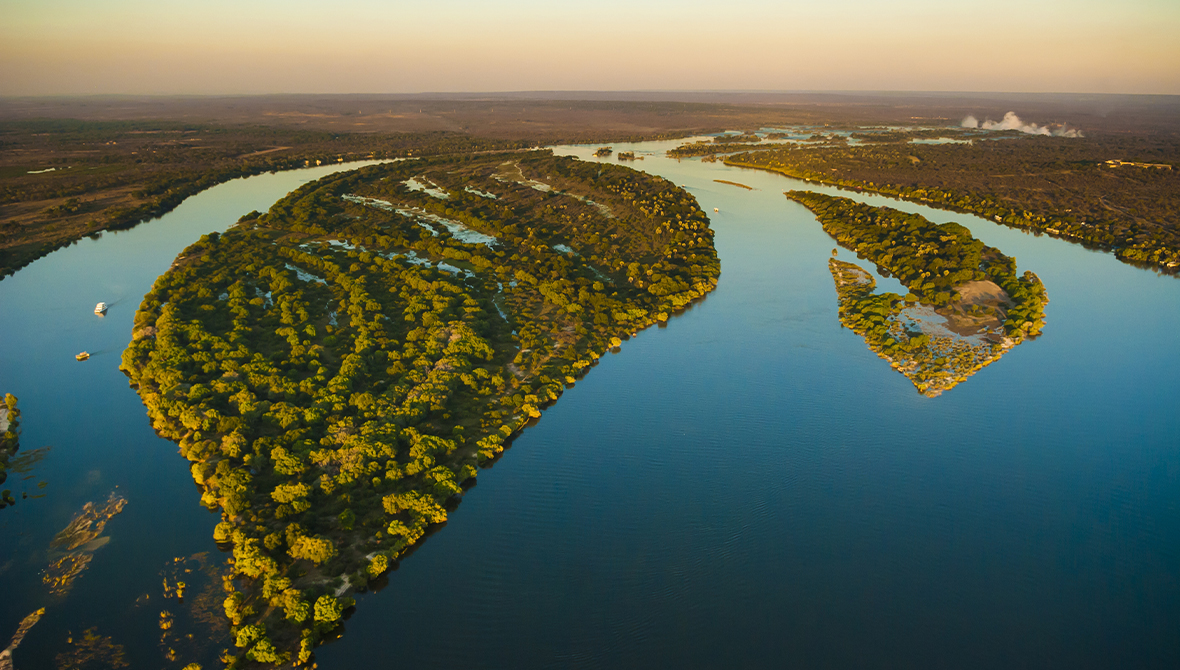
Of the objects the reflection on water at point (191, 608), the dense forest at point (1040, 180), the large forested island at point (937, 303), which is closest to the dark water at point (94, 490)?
the reflection on water at point (191, 608)

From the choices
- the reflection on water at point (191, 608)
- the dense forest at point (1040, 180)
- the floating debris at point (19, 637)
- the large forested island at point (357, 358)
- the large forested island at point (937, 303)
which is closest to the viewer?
the floating debris at point (19, 637)

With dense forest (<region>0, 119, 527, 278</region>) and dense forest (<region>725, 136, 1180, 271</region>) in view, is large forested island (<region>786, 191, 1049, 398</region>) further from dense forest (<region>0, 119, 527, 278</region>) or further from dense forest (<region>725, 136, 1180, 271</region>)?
dense forest (<region>0, 119, 527, 278</region>)

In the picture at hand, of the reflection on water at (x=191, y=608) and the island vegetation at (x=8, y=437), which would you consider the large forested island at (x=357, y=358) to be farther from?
the island vegetation at (x=8, y=437)

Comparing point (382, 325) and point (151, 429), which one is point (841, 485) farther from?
point (151, 429)

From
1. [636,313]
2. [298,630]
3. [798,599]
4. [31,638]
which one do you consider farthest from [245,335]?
[798,599]

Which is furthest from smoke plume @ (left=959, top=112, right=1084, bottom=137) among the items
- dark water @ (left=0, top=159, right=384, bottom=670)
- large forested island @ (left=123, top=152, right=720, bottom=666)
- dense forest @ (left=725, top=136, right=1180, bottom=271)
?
dark water @ (left=0, top=159, right=384, bottom=670)

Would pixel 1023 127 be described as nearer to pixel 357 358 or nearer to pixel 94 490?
pixel 357 358
